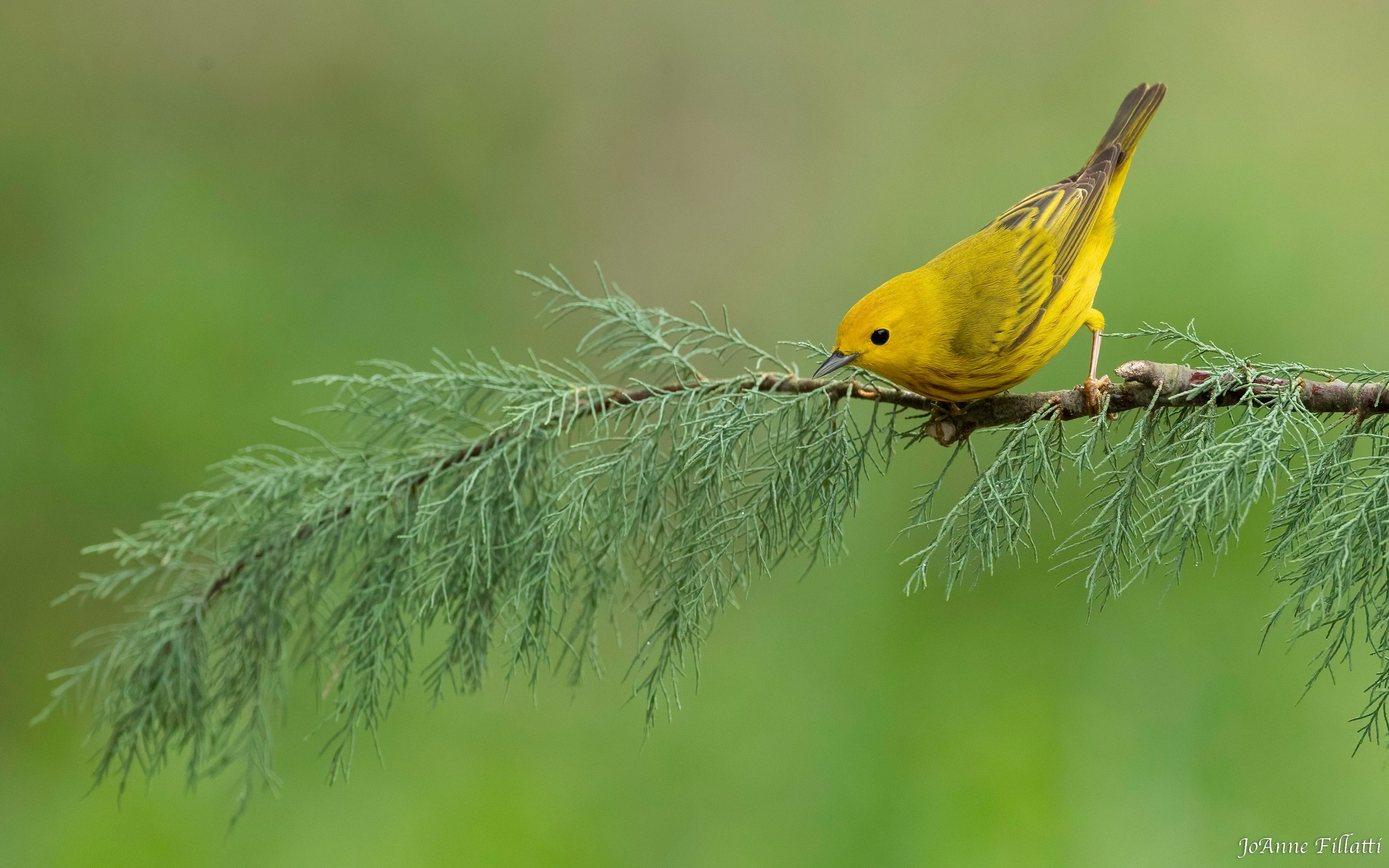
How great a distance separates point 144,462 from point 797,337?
45.9 inches

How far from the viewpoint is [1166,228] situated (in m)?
1.62

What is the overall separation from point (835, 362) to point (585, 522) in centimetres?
26

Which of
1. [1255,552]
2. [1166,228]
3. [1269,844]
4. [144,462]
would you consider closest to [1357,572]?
[1269,844]

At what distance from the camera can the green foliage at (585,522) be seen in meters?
0.64

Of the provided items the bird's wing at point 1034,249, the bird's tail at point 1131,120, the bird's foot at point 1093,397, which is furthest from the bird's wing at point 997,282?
the bird's tail at point 1131,120

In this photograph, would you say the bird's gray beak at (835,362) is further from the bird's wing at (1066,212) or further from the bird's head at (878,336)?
the bird's wing at (1066,212)

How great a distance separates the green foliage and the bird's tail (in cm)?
56

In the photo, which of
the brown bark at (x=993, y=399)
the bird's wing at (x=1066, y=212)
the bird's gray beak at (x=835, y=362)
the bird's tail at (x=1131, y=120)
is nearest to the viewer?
the brown bark at (x=993, y=399)

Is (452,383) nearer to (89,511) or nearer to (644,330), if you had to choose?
(644,330)

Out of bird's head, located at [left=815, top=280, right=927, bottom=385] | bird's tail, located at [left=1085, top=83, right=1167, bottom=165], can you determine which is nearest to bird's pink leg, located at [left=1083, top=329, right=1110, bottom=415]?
bird's head, located at [left=815, top=280, right=927, bottom=385]

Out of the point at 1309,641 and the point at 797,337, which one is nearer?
the point at 1309,641

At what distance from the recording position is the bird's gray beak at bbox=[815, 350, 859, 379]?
→ 2.80ft

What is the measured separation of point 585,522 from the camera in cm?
80

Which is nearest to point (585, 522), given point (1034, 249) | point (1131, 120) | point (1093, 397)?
point (1093, 397)
